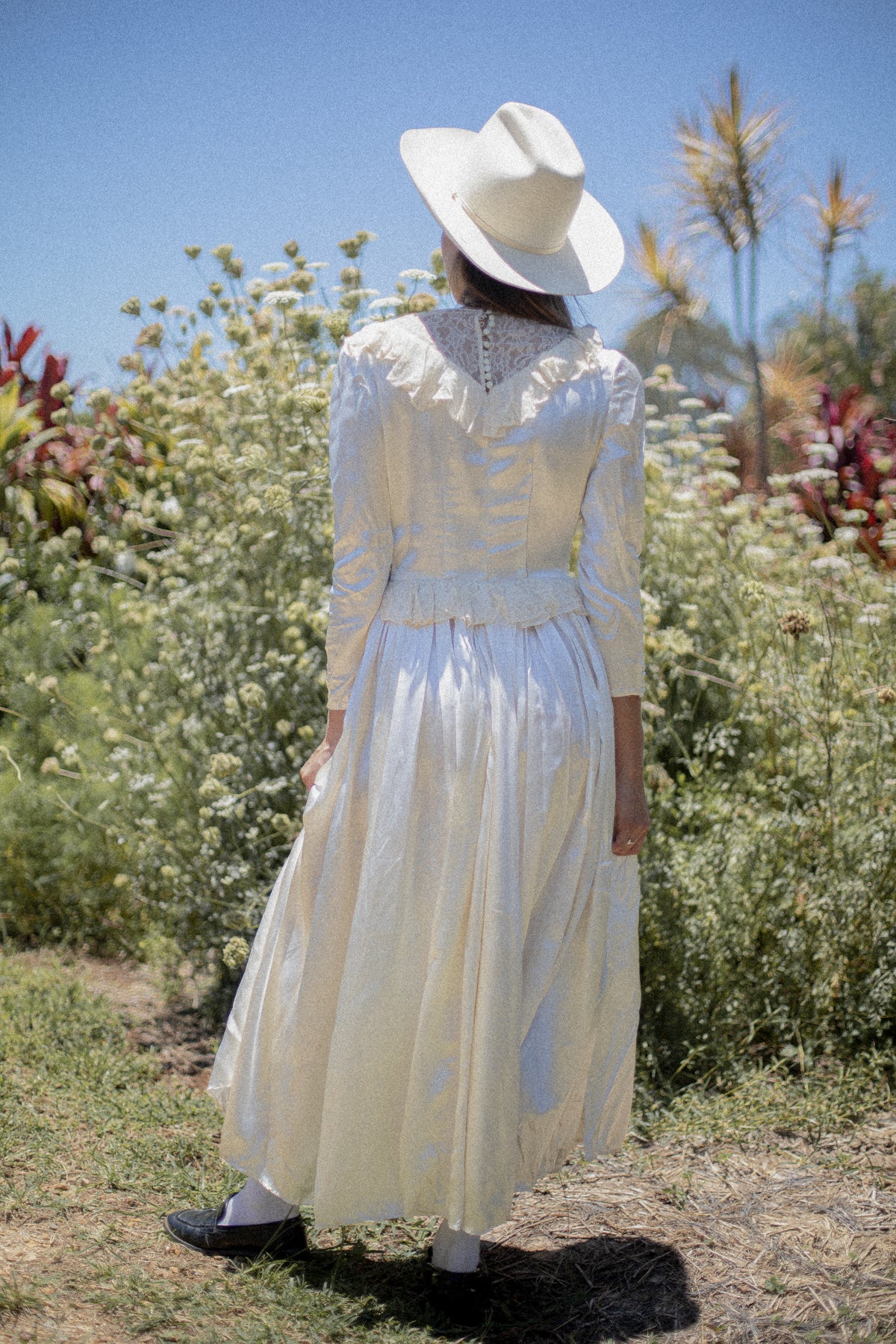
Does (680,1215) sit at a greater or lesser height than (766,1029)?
lesser

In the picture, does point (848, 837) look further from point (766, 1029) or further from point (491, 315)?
point (491, 315)

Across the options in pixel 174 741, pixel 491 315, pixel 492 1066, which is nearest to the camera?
pixel 492 1066

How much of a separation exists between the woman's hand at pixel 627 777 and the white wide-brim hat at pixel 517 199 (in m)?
0.65

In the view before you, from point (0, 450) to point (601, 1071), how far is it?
4.16 meters

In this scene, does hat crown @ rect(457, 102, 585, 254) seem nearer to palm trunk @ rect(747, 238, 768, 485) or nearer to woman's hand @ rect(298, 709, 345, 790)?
woman's hand @ rect(298, 709, 345, 790)

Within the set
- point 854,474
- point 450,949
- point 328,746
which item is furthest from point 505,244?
point 854,474

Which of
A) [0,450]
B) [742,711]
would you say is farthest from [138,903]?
[0,450]

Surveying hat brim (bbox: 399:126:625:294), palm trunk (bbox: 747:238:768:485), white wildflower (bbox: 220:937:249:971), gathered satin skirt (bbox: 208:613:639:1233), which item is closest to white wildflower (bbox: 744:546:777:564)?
hat brim (bbox: 399:126:625:294)

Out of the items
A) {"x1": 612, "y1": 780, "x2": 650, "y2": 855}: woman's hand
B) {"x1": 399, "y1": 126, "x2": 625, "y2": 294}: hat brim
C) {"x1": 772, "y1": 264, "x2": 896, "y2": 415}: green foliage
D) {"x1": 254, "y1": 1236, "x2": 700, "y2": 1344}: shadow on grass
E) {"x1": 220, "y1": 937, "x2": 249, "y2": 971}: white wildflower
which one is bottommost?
{"x1": 254, "y1": 1236, "x2": 700, "y2": 1344}: shadow on grass

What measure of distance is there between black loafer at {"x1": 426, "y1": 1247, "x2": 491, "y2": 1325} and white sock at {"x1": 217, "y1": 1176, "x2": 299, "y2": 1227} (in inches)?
10.6

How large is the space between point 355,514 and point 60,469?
3769 mm

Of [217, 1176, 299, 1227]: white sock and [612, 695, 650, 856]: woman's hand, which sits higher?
[612, 695, 650, 856]: woman's hand

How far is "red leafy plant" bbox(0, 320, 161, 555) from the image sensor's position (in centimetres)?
466

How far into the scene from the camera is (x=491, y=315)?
178 centimetres
